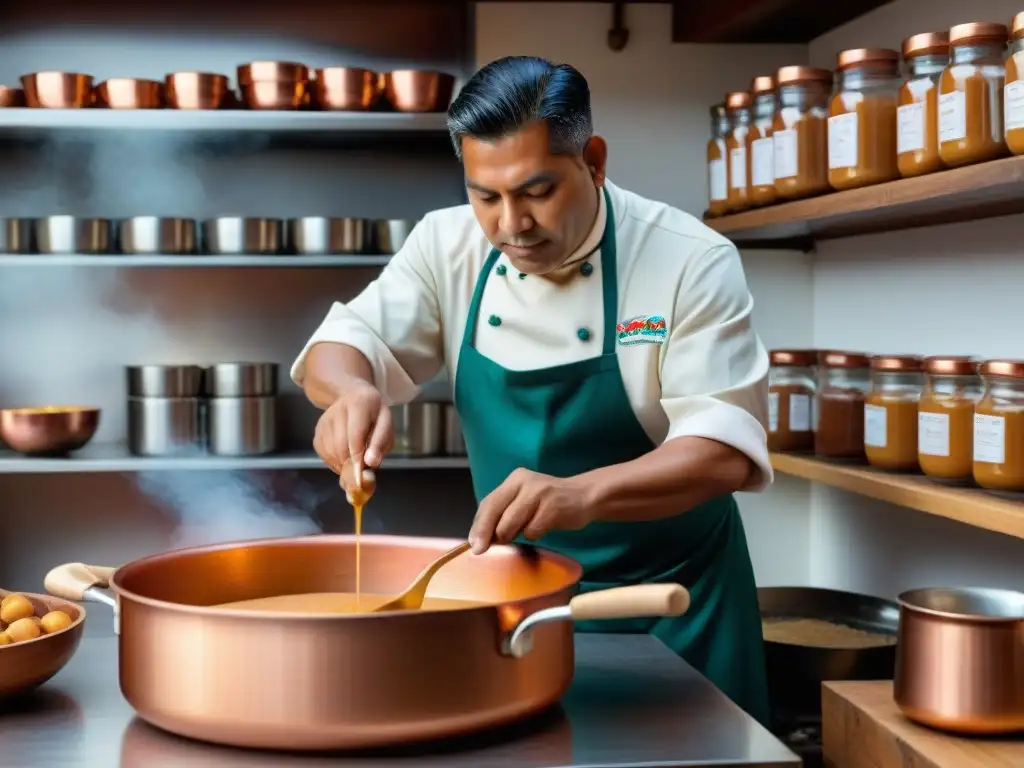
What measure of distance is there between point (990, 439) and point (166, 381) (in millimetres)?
1930

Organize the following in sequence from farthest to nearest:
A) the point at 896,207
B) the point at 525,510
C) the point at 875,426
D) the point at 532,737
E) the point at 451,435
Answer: the point at 451,435 < the point at 875,426 < the point at 896,207 < the point at 525,510 < the point at 532,737

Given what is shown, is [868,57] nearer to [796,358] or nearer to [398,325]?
[796,358]

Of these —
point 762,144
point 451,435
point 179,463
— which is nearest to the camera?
point 762,144

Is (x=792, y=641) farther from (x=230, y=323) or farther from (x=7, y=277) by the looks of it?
(x=7, y=277)

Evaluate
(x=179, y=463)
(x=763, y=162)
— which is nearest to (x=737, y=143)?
(x=763, y=162)

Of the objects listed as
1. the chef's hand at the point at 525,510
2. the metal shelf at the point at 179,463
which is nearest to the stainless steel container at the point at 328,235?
the metal shelf at the point at 179,463

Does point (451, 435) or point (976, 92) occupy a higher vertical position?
point (976, 92)

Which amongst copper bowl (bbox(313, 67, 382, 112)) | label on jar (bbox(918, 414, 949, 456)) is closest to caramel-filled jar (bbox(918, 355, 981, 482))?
label on jar (bbox(918, 414, 949, 456))

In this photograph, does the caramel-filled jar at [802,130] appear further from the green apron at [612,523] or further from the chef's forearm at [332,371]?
the chef's forearm at [332,371]

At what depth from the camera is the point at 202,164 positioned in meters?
3.30

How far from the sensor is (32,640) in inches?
46.1

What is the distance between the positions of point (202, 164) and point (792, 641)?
6.64 ft

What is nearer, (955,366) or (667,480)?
(667,480)

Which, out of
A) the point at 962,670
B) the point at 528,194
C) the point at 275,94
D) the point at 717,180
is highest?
the point at 275,94
